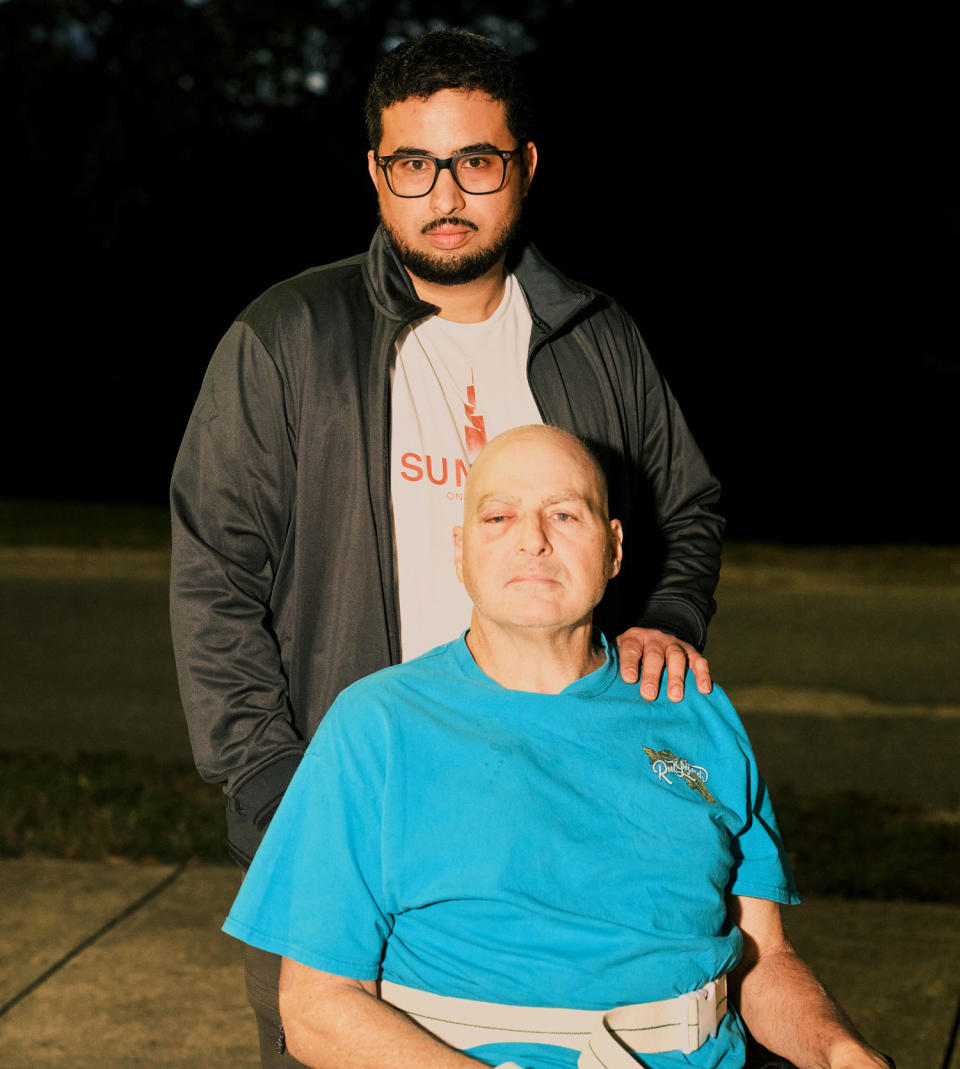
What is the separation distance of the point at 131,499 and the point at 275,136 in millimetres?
4901

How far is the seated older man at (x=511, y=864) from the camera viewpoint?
210 cm

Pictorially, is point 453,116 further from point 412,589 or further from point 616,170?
point 616,170

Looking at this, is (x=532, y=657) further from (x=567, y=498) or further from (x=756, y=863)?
(x=756, y=863)

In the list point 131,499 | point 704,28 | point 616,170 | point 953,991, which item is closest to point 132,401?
point 131,499

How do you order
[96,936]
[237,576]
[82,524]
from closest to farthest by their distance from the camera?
[237,576]
[96,936]
[82,524]

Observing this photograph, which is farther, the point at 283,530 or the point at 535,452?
the point at 283,530

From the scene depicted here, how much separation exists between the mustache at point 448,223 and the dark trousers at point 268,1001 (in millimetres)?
1245

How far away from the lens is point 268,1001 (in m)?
2.53

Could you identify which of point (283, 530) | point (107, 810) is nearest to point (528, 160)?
point (283, 530)

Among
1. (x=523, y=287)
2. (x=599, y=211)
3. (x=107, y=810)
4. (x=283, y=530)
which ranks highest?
(x=599, y=211)

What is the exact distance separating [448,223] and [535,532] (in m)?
0.65

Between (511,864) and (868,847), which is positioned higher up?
(511,864)

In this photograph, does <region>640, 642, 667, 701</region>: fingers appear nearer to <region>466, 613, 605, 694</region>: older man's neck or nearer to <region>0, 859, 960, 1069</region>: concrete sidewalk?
<region>466, 613, 605, 694</region>: older man's neck

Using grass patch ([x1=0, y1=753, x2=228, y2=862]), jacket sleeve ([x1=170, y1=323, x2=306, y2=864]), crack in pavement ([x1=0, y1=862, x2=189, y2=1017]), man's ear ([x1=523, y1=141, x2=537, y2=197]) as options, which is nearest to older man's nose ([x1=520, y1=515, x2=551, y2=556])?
jacket sleeve ([x1=170, y1=323, x2=306, y2=864])
